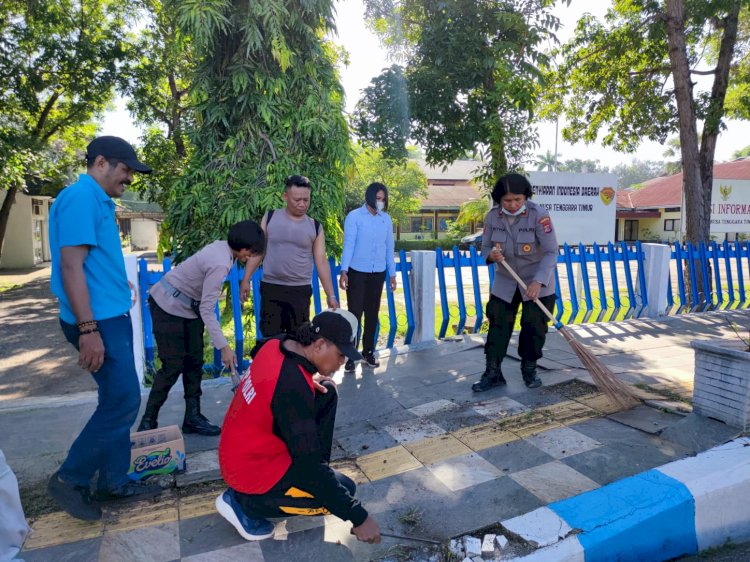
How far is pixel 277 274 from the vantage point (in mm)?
4184

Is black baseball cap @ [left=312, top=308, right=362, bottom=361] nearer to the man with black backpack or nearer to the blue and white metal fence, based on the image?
the man with black backpack

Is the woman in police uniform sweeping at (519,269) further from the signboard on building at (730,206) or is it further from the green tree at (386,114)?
the signboard on building at (730,206)

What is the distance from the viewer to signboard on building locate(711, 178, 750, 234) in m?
10.5

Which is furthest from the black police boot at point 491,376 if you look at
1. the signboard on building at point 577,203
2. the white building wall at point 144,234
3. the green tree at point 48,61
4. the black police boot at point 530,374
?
the white building wall at point 144,234

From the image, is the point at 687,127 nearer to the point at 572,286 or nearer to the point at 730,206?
the point at 730,206

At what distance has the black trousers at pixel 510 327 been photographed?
4301 millimetres

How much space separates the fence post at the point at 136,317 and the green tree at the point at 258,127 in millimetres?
1476

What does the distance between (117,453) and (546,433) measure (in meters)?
2.60

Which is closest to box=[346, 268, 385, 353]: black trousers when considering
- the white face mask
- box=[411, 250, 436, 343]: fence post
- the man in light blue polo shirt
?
box=[411, 250, 436, 343]: fence post

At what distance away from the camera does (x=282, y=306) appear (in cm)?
423

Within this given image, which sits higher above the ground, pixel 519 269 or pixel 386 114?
pixel 386 114

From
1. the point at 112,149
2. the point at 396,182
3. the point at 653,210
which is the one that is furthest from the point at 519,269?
Result: the point at 653,210

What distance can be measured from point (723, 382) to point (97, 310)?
11.9ft

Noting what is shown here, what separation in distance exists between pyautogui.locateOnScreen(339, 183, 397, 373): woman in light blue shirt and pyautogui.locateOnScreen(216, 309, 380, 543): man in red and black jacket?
2417mm
